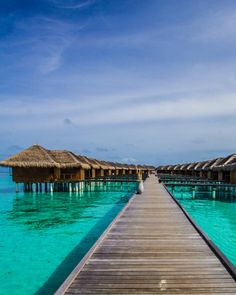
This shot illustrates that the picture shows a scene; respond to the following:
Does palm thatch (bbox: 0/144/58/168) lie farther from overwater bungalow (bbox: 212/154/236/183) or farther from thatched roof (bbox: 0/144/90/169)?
overwater bungalow (bbox: 212/154/236/183)

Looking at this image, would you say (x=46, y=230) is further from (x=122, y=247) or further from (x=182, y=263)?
(x=182, y=263)

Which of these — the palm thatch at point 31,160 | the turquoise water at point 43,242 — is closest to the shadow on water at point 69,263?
the turquoise water at point 43,242

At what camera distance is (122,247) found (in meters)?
5.73

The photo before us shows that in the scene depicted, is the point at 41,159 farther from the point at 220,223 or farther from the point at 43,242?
the point at 220,223

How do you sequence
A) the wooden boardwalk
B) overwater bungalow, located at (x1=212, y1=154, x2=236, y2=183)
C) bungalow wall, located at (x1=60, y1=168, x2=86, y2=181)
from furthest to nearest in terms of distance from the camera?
bungalow wall, located at (x1=60, y1=168, x2=86, y2=181)
overwater bungalow, located at (x1=212, y1=154, x2=236, y2=183)
the wooden boardwalk

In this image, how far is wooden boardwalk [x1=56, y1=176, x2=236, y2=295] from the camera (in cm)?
383

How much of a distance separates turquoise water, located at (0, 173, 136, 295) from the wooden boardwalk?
1.87 m

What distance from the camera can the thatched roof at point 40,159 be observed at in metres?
26.5

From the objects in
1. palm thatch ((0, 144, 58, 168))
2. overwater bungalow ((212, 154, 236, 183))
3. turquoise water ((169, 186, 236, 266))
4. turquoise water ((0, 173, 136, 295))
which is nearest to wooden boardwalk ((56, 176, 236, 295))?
turquoise water ((0, 173, 136, 295))

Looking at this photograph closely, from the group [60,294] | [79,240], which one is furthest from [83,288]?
[79,240]

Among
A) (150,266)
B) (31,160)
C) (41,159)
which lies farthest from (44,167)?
(150,266)

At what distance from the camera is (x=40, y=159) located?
27.1m

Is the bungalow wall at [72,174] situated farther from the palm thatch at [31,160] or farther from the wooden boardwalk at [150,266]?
the wooden boardwalk at [150,266]

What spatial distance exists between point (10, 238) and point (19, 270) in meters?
3.50
